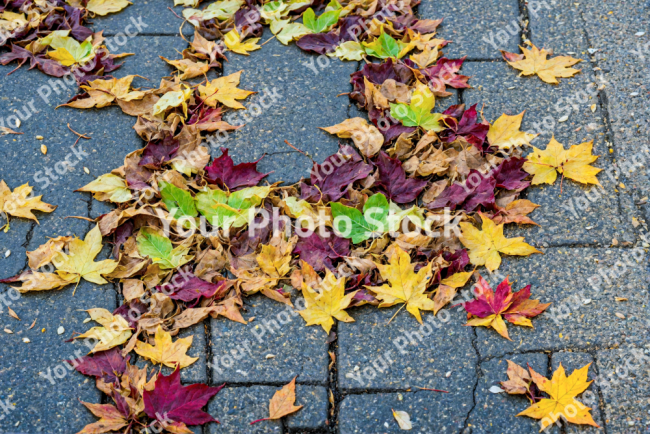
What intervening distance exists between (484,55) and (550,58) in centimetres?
29

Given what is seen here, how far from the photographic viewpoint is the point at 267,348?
171cm

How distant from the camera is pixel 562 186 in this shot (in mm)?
2031

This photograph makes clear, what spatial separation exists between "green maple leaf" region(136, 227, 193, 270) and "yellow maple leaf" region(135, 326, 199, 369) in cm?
25

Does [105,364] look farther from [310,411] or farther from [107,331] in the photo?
[310,411]

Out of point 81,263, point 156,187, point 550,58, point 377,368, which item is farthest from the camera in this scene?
point 550,58

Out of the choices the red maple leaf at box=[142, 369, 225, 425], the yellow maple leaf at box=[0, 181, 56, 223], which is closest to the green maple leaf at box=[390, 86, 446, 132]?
the red maple leaf at box=[142, 369, 225, 425]

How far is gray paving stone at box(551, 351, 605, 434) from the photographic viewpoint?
5.03 feet

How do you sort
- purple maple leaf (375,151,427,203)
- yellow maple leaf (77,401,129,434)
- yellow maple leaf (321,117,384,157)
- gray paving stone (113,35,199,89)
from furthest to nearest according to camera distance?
gray paving stone (113,35,199,89), yellow maple leaf (321,117,384,157), purple maple leaf (375,151,427,203), yellow maple leaf (77,401,129,434)

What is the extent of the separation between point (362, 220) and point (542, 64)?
3.93 feet

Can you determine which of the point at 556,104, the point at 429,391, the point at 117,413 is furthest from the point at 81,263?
the point at 556,104

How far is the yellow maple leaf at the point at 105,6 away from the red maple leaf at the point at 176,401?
1945mm

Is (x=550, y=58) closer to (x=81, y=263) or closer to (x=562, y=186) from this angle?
(x=562, y=186)

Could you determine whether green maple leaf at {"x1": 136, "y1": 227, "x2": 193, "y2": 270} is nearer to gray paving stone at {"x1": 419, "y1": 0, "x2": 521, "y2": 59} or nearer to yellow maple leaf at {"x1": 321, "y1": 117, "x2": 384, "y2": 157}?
yellow maple leaf at {"x1": 321, "y1": 117, "x2": 384, "y2": 157}

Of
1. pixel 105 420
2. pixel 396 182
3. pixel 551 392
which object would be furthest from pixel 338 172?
pixel 105 420
